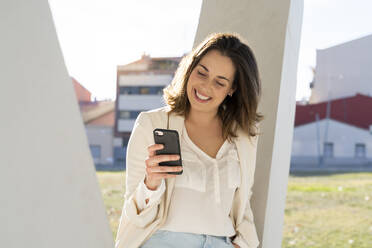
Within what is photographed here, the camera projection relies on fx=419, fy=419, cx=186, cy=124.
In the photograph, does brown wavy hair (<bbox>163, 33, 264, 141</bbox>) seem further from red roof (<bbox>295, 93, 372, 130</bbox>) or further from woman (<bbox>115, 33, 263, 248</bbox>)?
red roof (<bbox>295, 93, 372, 130</bbox>)

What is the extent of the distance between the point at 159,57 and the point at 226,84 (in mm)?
14696

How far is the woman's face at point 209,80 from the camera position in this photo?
2.00 meters

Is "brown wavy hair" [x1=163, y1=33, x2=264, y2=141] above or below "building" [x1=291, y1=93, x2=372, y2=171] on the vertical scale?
above

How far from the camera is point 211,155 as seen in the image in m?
2.03

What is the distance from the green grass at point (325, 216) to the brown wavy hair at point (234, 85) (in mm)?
4661

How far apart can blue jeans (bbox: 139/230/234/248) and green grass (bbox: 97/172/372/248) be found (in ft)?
16.1

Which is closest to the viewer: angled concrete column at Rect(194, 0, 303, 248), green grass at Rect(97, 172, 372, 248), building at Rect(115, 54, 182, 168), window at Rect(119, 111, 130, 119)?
angled concrete column at Rect(194, 0, 303, 248)

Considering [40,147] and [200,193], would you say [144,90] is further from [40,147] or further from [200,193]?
[40,147]

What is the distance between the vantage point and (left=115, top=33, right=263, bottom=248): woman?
1783 millimetres

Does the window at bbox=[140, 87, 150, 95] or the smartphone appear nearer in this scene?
the smartphone

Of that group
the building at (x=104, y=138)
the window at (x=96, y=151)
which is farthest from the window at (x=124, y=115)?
the window at (x=96, y=151)

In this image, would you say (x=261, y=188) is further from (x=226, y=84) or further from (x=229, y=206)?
(x=226, y=84)

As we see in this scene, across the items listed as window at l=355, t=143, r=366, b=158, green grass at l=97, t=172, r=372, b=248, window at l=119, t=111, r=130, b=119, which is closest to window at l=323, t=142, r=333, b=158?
window at l=355, t=143, r=366, b=158

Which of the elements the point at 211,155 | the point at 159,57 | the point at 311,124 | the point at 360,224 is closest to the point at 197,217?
the point at 211,155
